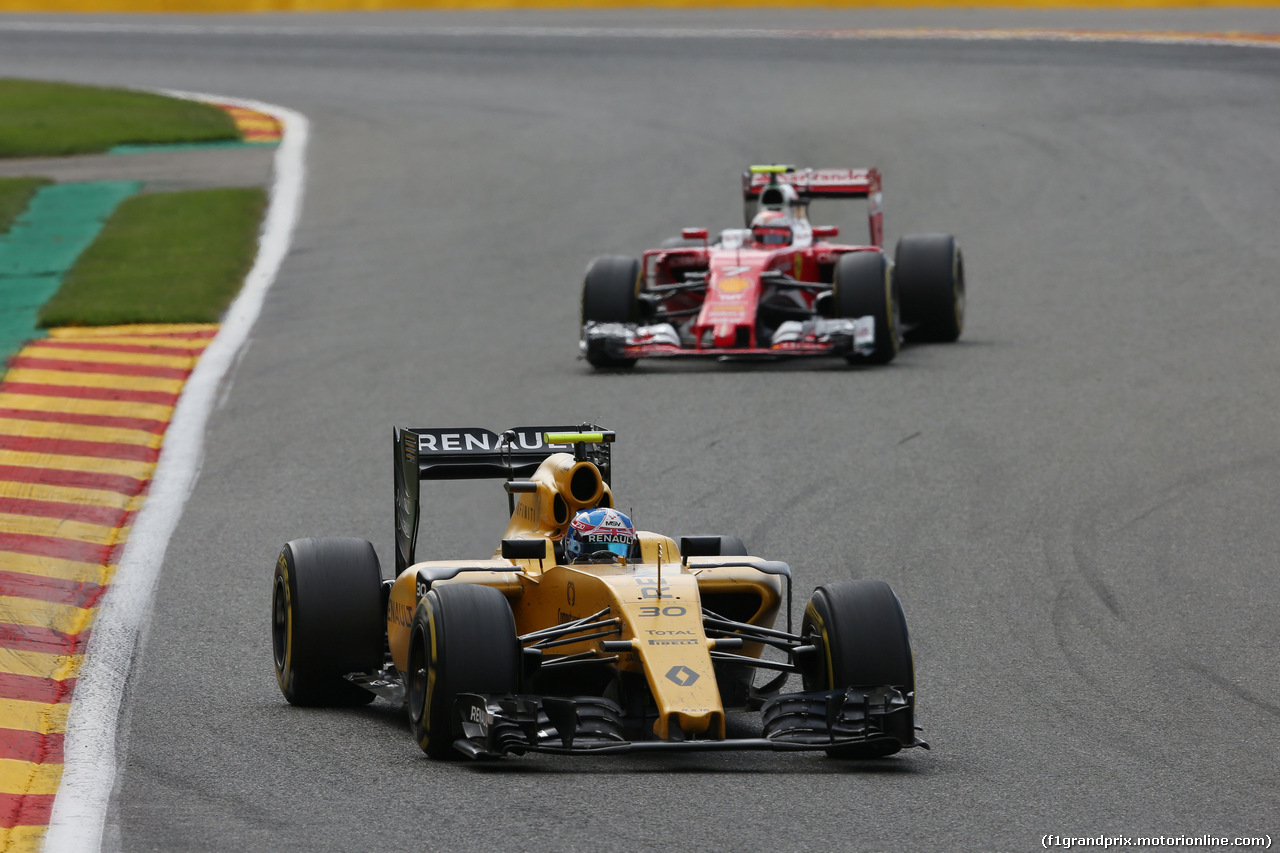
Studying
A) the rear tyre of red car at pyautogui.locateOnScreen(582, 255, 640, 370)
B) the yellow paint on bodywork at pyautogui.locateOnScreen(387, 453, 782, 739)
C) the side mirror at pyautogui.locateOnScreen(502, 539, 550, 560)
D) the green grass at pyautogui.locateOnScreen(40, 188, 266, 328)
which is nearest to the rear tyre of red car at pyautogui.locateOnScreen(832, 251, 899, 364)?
the rear tyre of red car at pyautogui.locateOnScreen(582, 255, 640, 370)

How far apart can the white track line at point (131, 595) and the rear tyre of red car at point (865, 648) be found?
3058 mm

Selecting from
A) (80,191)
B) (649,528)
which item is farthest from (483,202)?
(649,528)

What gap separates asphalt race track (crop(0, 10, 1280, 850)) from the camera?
26.0 ft

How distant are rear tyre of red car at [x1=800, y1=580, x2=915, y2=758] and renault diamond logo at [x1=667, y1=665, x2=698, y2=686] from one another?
70 cm

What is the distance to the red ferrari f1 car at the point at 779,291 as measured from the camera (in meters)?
18.2

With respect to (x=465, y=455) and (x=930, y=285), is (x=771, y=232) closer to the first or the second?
(x=930, y=285)

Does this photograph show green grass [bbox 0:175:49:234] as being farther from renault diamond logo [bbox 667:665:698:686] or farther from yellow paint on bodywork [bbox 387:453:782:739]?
renault diamond logo [bbox 667:665:698:686]

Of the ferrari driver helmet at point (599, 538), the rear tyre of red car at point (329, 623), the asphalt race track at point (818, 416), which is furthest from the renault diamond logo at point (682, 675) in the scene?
the rear tyre of red car at point (329, 623)

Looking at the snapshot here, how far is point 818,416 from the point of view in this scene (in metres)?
16.4

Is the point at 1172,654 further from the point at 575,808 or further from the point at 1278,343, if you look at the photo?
the point at 1278,343

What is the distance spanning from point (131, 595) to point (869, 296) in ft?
27.7

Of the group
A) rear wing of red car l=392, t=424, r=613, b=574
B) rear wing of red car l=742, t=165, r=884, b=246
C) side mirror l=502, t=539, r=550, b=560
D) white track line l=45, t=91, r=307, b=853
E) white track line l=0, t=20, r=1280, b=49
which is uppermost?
white track line l=0, t=20, r=1280, b=49

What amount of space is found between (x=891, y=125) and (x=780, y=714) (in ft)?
75.8

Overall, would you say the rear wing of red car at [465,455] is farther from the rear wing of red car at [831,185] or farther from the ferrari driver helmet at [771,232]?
the rear wing of red car at [831,185]
